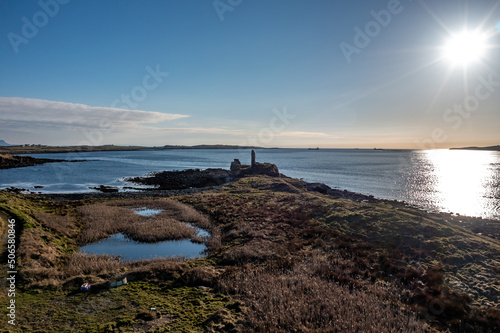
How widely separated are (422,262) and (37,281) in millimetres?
20875

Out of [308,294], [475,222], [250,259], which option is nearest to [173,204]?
[250,259]

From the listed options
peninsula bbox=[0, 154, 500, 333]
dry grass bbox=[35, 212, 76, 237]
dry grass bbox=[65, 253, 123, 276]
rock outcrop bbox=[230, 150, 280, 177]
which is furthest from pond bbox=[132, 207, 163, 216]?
rock outcrop bbox=[230, 150, 280, 177]

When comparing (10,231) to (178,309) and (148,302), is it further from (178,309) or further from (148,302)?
(178,309)

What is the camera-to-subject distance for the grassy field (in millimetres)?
8758

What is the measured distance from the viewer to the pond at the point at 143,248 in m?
18.1

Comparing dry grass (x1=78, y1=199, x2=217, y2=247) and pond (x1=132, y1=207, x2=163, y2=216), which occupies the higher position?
dry grass (x1=78, y1=199, x2=217, y2=247)

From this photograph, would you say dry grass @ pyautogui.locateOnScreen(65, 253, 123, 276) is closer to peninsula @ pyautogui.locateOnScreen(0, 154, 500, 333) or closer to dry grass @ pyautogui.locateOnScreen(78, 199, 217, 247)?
peninsula @ pyautogui.locateOnScreen(0, 154, 500, 333)

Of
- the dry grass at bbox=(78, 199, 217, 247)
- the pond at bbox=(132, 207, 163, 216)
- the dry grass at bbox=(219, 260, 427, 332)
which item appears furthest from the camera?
the pond at bbox=(132, 207, 163, 216)

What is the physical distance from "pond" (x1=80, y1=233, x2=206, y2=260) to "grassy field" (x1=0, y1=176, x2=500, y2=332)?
1073 mm

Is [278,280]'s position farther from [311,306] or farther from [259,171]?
[259,171]

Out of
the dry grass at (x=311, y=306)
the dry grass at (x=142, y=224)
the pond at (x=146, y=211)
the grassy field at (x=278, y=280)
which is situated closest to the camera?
the dry grass at (x=311, y=306)

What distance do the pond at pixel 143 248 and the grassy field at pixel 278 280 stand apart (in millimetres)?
1073

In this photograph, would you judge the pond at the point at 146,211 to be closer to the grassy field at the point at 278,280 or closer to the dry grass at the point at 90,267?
the grassy field at the point at 278,280

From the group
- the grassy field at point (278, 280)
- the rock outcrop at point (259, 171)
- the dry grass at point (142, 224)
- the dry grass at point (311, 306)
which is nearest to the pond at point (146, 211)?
the dry grass at point (142, 224)
